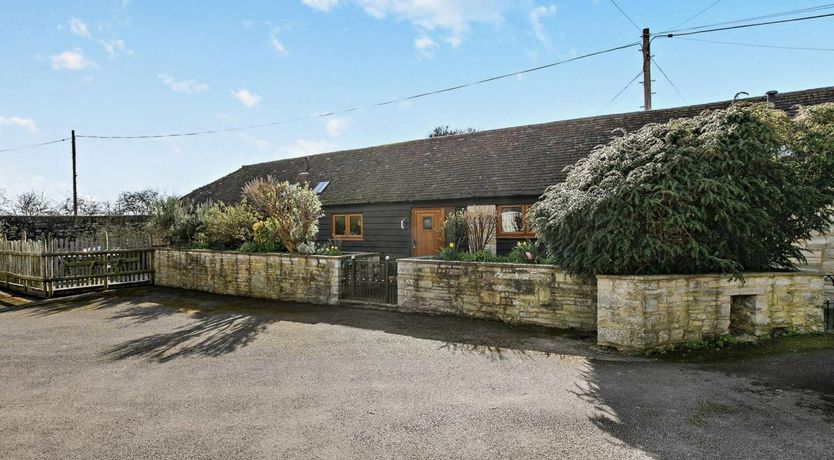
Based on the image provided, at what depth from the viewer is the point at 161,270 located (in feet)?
50.3

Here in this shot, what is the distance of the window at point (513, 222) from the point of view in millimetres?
13758

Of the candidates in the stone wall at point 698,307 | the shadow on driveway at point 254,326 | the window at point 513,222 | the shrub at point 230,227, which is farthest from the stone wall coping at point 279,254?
A: the stone wall at point 698,307

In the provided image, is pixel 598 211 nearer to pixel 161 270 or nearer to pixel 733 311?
pixel 733 311

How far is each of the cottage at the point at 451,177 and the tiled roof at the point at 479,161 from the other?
3 centimetres

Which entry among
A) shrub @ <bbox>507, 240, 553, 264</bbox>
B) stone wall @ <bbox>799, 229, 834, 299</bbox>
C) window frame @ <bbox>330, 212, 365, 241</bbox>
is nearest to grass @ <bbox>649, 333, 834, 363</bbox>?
shrub @ <bbox>507, 240, 553, 264</bbox>

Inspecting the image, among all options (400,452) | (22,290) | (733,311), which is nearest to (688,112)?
(733,311)

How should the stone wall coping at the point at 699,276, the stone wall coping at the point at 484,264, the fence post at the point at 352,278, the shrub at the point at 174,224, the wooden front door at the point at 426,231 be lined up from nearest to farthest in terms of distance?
the stone wall coping at the point at 699,276, the stone wall coping at the point at 484,264, the fence post at the point at 352,278, the wooden front door at the point at 426,231, the shrub at the point at 174,224

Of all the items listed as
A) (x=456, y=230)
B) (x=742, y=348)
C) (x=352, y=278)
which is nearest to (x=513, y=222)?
(x=456, y=230)

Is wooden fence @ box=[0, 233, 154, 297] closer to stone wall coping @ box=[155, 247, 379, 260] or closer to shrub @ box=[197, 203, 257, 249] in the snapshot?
stone wall coping @ box=[155, 247, 379, 260]

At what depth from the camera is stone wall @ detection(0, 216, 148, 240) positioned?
60.2 feet

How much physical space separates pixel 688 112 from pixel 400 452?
13475mm

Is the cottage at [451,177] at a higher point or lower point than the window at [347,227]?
higher

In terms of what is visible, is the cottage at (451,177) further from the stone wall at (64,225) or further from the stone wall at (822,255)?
the stone wall at (64,225)

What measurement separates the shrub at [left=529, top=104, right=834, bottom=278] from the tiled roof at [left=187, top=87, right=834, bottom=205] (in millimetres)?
3985
